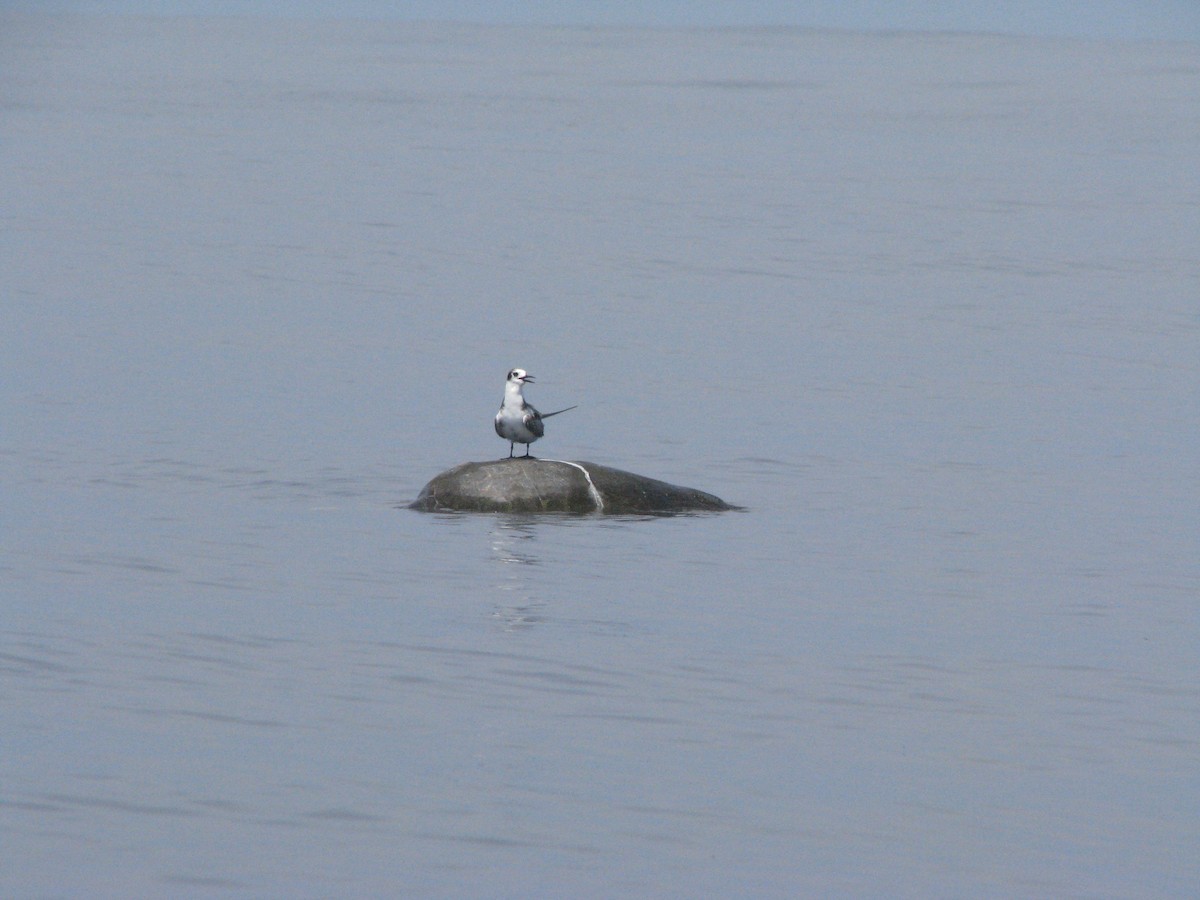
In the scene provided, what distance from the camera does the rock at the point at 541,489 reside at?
65.6ft

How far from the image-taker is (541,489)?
19969 mm

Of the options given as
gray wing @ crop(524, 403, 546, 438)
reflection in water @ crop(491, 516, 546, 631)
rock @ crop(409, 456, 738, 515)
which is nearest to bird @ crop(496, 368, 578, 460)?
gray wing @ crop(524, 403, 546, 438)

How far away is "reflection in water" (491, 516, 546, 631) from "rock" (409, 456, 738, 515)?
260 mm

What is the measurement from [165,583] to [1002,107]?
10120 centimetres

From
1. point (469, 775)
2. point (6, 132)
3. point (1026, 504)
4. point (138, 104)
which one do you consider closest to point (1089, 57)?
point (138, 104)

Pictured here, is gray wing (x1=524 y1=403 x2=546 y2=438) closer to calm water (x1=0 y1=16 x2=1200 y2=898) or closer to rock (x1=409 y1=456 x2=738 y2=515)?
rock (x1=409 y1=456 x2=738 y2=515)

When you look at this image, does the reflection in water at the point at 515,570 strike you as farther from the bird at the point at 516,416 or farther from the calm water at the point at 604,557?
the bird at the point at 516,416

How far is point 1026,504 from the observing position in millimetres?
22297

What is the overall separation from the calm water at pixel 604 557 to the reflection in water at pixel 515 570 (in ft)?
0.31

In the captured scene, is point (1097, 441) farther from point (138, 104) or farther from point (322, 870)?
point (138, 104)

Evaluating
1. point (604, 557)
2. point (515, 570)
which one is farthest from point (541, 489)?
point (515, 570)

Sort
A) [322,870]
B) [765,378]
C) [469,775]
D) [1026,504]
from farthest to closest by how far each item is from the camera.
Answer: [765,378], [1026,504], [469,775], [322,870]

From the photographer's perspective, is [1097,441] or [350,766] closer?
[350,766]

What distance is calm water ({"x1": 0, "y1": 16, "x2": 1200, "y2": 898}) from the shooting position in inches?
426
